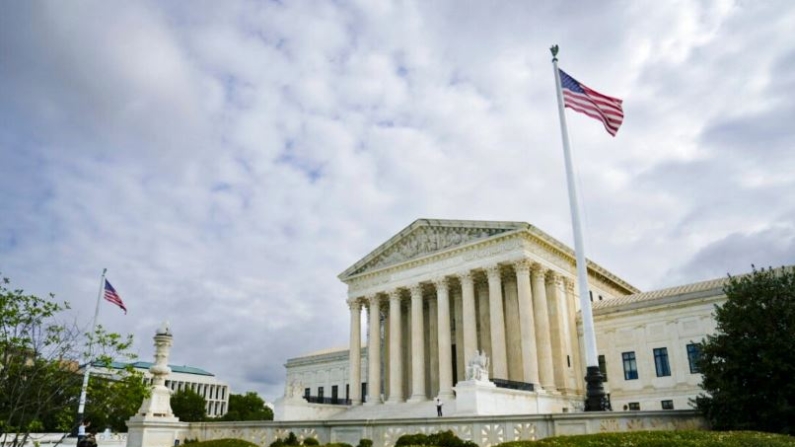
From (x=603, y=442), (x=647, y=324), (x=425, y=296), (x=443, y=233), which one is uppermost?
(x=443, y=233)

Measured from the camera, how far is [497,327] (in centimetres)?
4519

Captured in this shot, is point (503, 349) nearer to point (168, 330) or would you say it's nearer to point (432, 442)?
point (168, 330)

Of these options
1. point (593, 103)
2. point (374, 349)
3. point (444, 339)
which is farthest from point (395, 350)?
point (593, 103)

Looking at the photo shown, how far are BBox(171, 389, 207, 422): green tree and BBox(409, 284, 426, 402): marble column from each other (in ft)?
163

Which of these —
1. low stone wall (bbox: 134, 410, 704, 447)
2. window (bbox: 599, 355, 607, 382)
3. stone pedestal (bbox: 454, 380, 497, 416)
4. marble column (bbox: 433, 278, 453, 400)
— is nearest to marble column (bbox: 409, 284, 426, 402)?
marble column (bbox: 433, 278, 453, 400)

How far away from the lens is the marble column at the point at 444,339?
46.9 meters

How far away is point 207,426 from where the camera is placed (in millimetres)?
24047

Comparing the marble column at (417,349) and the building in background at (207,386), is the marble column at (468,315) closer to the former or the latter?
the marble column at (417,349)

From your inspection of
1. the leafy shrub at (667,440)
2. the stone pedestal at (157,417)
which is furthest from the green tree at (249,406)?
the leafy shrub at (667,440)

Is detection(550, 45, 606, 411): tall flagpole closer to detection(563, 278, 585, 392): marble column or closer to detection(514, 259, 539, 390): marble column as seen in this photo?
detection(514, 259, 539, 390): marble column

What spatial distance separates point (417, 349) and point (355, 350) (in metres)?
8.55

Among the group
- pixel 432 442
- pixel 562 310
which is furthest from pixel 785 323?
pixel 562 310

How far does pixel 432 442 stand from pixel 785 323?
13.9 metres

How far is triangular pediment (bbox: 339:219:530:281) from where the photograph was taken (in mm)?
47500
